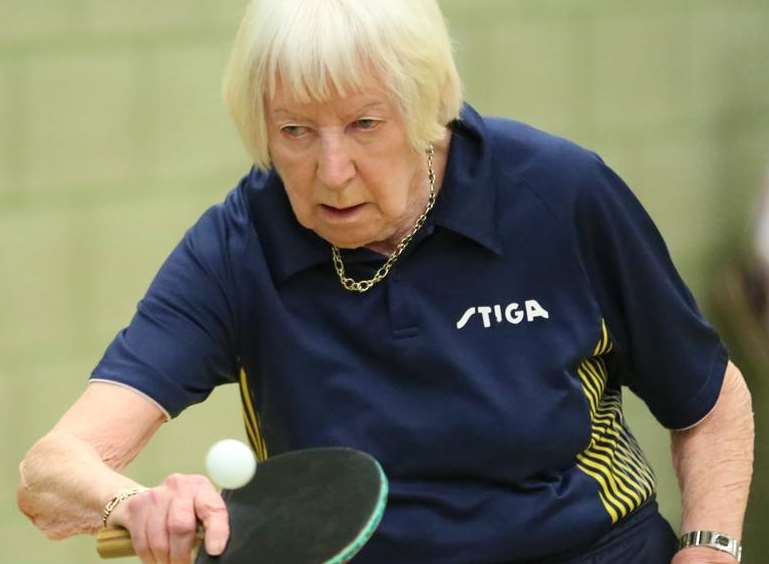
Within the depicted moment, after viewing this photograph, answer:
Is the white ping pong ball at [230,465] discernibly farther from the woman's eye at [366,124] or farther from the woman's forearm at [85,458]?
the woman's eye at [366,124]

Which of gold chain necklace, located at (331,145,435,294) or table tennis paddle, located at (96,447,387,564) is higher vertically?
gold chain necklace, located at (331,145,435,294)

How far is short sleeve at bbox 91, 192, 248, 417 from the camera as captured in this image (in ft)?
7.64

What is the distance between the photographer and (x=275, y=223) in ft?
7.89

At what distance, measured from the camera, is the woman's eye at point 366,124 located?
223 centimetres

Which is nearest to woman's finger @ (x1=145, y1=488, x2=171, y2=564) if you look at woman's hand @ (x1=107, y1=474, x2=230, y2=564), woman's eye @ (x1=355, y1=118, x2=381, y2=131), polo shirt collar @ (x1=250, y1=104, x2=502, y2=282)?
woman's hand @ (x1=107, y1=474, x2=230, y2=564)

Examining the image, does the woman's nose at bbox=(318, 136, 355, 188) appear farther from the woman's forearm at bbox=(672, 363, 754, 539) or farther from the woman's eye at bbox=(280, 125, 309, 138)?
the woman's forearm at bbox=(672, 363, 754, 539)

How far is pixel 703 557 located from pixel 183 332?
874 mm

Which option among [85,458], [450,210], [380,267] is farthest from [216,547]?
[450,210]

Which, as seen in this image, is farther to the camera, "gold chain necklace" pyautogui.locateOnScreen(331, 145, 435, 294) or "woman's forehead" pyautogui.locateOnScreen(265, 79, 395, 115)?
"gold chain necklace" pyautogui.locateOnScreen(331, 145, 435, 294)

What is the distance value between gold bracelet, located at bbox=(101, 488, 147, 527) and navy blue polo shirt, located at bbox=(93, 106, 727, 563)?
0.22 metres

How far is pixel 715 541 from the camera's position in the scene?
2.44 m

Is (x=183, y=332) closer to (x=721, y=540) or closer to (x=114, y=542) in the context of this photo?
(x=114, y=542)

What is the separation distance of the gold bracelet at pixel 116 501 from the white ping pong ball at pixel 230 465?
0.71 feet

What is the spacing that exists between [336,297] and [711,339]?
612 millimetres
